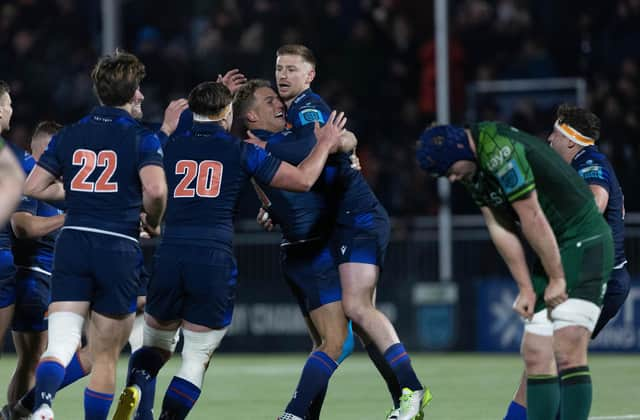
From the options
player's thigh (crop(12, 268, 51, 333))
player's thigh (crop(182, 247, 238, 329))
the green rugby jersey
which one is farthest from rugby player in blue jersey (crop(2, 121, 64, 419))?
the green rugby jersey

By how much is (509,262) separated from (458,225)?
10.7 meters

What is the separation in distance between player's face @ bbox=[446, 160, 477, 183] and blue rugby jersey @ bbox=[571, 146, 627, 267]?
1551 mm

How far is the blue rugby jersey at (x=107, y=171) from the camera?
7711 millimetres

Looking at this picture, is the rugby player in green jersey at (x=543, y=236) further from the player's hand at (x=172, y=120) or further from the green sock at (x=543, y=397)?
the player's hand at (x=172, y=120)

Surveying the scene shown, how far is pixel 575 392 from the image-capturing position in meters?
7.26

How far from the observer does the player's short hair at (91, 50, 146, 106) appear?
780 cm

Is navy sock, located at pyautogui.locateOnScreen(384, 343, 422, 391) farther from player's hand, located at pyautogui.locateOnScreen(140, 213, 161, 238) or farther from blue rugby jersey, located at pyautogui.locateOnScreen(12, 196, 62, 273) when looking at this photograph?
blue rugby jersey, located at pyautogui.locateOnScreen(12, 196, 62, 273)

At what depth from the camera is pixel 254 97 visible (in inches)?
363

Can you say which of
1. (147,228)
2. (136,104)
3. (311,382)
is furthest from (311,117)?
(311,382)

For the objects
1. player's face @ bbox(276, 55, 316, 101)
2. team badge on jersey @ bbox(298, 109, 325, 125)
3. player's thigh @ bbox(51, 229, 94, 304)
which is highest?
player's face @ bbox(276, 55, 316, 101)

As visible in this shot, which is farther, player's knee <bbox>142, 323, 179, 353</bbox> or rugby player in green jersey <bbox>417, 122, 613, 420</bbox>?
player's knee <bbox>142, 323, 179, 353</bbox>

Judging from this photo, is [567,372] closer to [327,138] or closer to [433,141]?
[433,141]

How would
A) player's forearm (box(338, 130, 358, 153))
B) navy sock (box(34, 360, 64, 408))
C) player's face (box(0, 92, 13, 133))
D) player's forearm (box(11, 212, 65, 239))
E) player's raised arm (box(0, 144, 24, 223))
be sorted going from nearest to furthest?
player's raised arm (box(0, 144, 24, 223)) → navy sock (box(34, 360, 64, 408)) → player's forearm (box(338, 130, 358, 153)) → player's face (box(0, 92, 13, 133)) → player's forearm (box(11, 212, 65, 239))

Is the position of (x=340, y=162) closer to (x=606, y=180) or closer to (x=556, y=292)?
(x=606, y=180)
